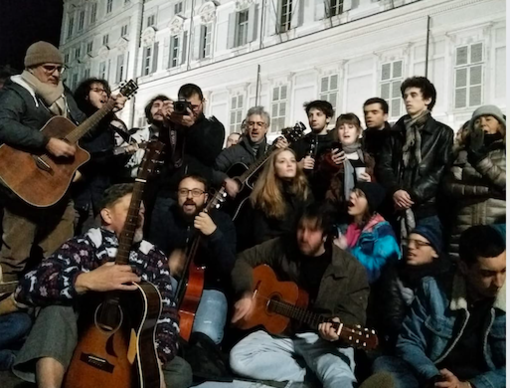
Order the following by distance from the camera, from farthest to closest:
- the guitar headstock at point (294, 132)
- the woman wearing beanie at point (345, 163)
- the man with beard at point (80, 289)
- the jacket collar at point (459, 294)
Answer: the guitar headstock at point (294, 132) → the woman wearing beanie at point (345, 163) → the man with beard at point (80, 289) → the jacket collar at point (459, 294)

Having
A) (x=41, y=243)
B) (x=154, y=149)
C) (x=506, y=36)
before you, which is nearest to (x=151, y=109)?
(x=154, y=149)

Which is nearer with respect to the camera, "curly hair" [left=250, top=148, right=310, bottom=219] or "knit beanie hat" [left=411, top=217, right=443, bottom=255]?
"knit beanie hat" [left=411, top=217, right=443, bottom=255]

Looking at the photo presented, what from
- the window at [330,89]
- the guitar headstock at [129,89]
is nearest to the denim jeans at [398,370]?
the window at [330,89]

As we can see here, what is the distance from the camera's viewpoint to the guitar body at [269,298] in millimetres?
2307

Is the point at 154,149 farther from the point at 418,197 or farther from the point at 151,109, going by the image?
the point at 418,197

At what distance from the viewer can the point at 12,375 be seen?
7.75 ft

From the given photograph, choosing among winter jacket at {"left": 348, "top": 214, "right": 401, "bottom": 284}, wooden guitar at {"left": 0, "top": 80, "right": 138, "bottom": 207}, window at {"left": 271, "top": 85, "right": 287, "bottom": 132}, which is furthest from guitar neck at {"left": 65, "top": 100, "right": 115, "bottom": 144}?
winter jacket at {"left": 348, "top": 214, "right": 401, "bottom": 284}

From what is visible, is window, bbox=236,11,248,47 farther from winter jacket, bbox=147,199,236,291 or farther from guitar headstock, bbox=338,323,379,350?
guitar headstock, bbox=338,323,379,350

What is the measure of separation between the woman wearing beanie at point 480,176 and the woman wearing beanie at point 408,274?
0.23 feet

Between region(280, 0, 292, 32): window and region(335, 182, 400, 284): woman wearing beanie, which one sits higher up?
region(280, 0, 292, 32): window

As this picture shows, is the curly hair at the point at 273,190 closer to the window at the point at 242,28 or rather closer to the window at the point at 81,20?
the window at the point at 242,28

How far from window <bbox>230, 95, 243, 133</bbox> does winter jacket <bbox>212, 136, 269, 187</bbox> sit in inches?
3.2

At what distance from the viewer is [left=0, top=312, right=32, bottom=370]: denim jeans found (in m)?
2.41

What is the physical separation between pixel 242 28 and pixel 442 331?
1.55m
